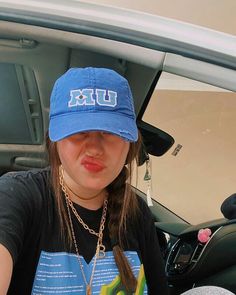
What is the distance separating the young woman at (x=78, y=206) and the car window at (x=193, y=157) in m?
0.43

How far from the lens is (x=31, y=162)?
6.97 feet

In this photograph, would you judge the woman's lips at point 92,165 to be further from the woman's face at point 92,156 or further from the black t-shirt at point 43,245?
the black t-shirt at point 43,245

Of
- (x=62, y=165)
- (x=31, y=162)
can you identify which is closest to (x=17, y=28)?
(x=62, y=165)

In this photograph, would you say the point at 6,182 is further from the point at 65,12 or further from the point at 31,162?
the point at 31,162

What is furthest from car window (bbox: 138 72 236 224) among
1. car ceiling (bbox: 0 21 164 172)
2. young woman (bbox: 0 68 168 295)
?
young woman (bbox: 0 68 168 295)

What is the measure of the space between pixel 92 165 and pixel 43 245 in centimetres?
20

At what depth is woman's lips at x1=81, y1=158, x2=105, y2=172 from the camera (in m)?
0.99

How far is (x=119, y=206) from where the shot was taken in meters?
1.18

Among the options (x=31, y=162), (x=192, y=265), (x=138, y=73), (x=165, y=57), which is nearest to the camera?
(x=165, y=57)

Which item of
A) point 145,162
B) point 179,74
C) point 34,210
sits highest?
point 179,74

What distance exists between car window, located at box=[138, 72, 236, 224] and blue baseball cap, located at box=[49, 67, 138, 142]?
1.75ft

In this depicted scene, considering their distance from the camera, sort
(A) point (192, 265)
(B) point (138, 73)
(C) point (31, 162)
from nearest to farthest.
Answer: (B) point (138, 73)
(A) point (192, 265)
(C) point (31, 162)

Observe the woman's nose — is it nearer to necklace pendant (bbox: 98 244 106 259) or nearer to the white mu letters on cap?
the white mu letters on cap

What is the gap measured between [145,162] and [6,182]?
641 millimetres
